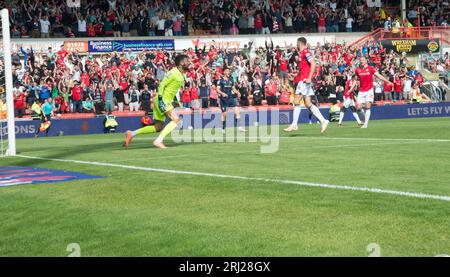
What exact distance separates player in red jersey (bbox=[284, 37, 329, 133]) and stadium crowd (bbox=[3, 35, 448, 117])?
1179 centimetres

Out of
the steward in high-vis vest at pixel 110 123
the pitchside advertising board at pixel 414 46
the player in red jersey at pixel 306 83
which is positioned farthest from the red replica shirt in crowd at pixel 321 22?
the player in red jersey at pixel 306 83

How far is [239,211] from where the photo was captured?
26.4 ft

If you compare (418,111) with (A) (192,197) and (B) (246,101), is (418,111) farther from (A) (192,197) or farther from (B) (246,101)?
(A) (192,197)

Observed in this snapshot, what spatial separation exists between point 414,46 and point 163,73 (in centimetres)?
1896

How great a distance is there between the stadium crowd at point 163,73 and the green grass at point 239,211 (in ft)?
73.9

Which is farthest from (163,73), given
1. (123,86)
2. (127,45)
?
(127,45)

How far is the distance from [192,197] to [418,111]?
1293 inches

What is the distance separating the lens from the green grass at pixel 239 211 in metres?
6.45

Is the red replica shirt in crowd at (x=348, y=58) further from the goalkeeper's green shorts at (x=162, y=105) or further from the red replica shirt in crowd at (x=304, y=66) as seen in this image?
the goalkeeper's green shorts at (x=162, y=105)

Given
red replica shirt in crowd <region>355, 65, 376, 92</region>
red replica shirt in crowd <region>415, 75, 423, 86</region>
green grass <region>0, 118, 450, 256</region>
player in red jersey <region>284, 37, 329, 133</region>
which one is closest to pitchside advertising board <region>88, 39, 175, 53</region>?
red replica shirt in crowd <region>415, 75, 423, 86</region>

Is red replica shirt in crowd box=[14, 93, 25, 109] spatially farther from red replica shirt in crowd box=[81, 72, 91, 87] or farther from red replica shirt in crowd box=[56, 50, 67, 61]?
red replica shirt in crowd box=[56, 50, 67, 61]

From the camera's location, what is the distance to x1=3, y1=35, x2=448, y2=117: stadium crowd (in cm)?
3625

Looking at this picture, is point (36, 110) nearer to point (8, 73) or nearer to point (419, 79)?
point (8, 73)
